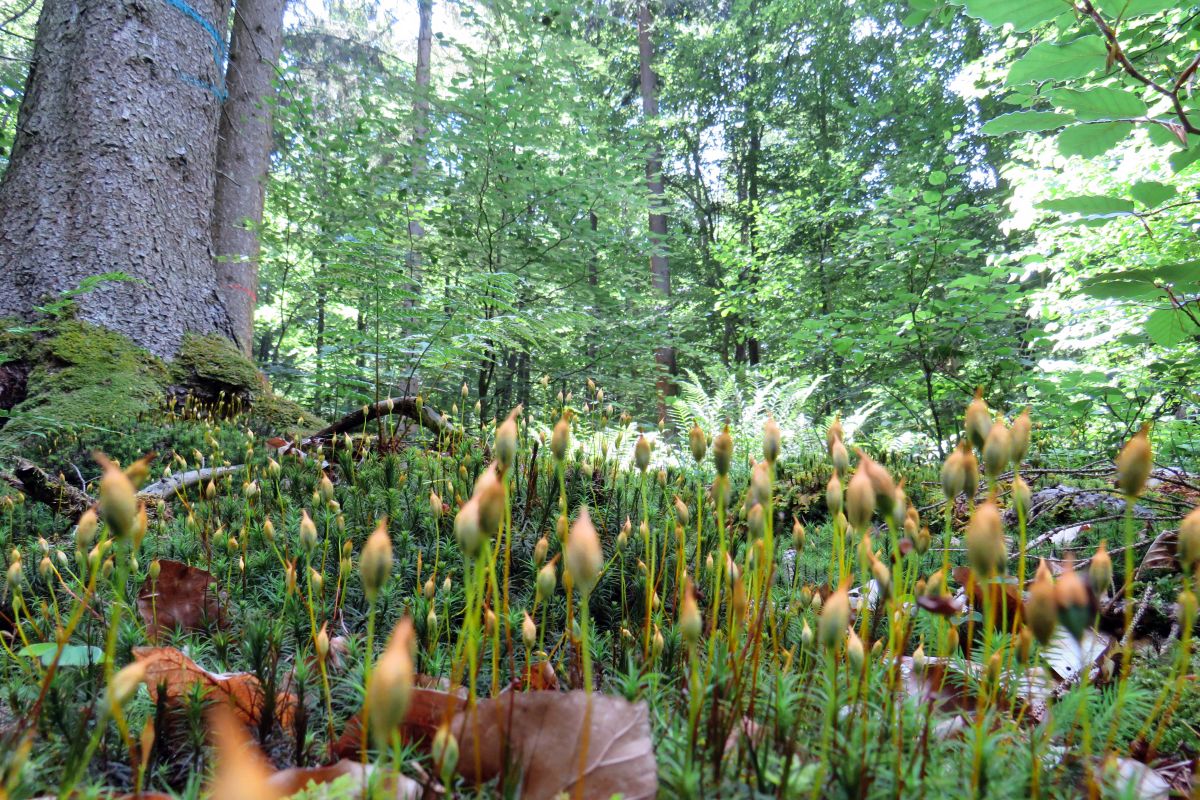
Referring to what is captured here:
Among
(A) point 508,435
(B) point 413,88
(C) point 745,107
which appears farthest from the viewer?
(C) point 745,107

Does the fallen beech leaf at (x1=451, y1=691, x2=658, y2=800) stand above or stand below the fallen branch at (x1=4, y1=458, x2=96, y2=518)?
below

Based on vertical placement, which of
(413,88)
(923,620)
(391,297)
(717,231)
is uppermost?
(717,231)

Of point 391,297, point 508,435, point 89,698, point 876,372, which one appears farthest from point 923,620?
point 876,372

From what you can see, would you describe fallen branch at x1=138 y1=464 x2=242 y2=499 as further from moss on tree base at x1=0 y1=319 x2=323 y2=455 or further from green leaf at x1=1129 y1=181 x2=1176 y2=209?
green leaf at x1=1129 y1=181 x2=1176 y2=209

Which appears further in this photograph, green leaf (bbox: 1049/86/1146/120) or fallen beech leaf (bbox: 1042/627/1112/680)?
green leaf (bbox: 1049/86/1146/120)

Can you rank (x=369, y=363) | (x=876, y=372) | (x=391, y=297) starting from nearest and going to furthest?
(x=391, y=297), (x=369, y=363), (x=876, y=372)

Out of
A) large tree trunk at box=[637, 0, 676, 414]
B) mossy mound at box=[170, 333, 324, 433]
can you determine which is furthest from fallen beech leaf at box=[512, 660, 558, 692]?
large tree trunk at box=[637, 0, 676, 414]

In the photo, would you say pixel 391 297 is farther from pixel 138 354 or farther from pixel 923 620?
pixel 923 620

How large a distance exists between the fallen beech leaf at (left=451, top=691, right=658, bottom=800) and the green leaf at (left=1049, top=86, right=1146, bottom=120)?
1.77 metres

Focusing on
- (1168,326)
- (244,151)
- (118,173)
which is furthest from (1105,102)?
(244,151)

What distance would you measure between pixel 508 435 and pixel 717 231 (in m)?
19.7

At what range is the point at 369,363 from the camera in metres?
6.18

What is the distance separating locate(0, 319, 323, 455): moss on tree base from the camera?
140 inches

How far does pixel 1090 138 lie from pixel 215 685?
2457 millimetres
